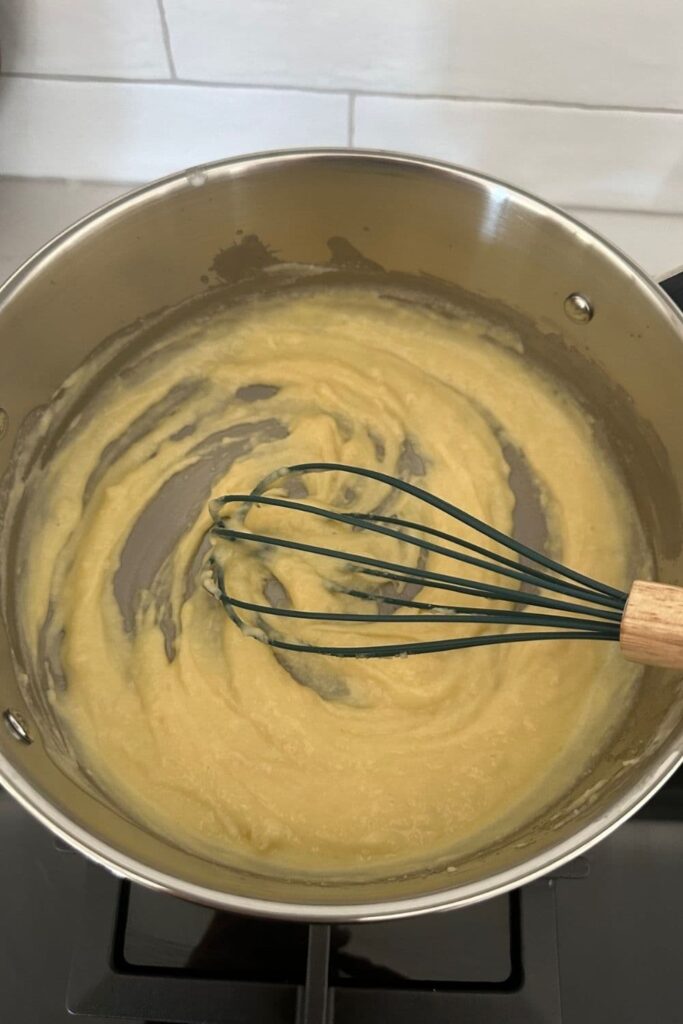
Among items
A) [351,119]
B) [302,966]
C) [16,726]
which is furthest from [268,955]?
[351,119]

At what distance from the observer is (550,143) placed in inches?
49.0

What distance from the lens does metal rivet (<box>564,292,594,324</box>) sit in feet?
3.61

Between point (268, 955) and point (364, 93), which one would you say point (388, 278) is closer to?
point (364, 93)

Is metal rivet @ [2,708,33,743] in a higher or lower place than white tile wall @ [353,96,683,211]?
lower

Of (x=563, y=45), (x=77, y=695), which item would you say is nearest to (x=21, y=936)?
(x=77, y=695)

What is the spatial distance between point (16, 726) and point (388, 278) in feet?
2.52

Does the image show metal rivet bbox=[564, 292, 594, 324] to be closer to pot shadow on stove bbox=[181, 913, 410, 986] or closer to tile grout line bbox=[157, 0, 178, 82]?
tile grout line bbox=[157, 0, 178, 82]

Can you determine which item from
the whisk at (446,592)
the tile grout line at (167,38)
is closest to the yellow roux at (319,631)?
the whisk at (446,592)

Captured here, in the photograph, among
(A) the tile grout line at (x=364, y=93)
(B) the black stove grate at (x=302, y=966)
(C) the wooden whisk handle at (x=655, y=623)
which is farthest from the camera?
(A) the tile grout line at (x=364, y=93)

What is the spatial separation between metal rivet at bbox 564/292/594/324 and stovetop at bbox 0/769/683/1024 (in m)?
0.64

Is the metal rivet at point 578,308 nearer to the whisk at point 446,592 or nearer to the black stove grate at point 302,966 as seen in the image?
the whisk at point 446,592

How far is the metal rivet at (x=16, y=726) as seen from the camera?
0.92 meters

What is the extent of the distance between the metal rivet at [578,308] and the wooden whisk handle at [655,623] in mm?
460

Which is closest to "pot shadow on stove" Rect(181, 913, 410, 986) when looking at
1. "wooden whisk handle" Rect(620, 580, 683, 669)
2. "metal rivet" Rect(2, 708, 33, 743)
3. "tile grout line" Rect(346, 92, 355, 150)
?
"metal rivet" Rect(2, 708, 33, 743)
